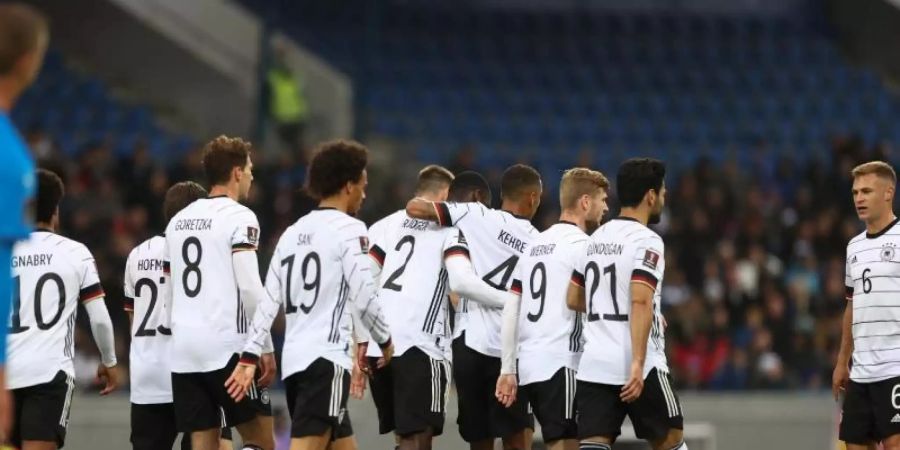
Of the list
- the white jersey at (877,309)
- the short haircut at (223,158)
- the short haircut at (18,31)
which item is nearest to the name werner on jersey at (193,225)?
the short haircut at (223,158)

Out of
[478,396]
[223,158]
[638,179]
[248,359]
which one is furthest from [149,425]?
[638,179]

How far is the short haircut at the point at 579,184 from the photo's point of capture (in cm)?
920

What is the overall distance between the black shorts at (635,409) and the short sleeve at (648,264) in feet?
1.81

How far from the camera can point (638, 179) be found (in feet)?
28.6

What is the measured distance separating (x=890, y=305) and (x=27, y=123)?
1572 cm

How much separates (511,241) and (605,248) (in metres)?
1.00

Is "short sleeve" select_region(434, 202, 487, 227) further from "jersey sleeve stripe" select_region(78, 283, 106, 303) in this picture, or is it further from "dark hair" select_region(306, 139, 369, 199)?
"jersey sleeve stripe" select_region(78, 283, 106, 303)

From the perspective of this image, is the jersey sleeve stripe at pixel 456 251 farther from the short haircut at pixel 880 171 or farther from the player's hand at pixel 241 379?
the short haircut at pixel 880 171

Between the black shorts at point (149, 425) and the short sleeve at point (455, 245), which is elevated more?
the short sleeve at point (455, 245)

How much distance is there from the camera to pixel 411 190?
2042 cm

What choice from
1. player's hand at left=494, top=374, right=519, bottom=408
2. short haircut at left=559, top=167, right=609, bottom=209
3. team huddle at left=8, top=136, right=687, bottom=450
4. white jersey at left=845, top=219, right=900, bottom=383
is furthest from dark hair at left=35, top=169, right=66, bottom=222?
white jersey at left=845, top=219, right=900, bottom=383

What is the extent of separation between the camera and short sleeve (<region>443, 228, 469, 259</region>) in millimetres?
9203

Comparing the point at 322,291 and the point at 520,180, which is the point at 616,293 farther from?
the point at 322,291

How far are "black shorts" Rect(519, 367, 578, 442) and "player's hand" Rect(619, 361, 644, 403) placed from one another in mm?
674
